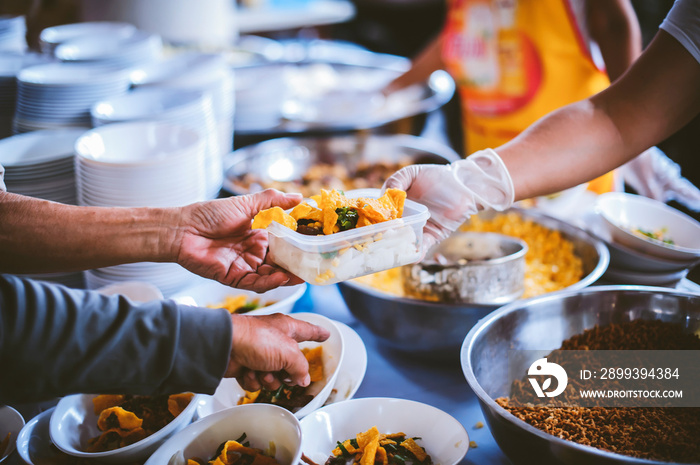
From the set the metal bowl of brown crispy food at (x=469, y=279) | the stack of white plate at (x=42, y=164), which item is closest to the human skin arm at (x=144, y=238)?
the metal bowl of brown crispy food at (x=469, y=279)

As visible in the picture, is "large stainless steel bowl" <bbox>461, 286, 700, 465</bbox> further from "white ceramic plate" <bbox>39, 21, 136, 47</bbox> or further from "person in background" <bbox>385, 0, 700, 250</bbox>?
"white ceramic plate" <bbox>39, 21, 136, 47</bbox>

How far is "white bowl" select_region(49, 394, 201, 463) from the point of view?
1.25m

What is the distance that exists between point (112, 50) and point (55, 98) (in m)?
0.96

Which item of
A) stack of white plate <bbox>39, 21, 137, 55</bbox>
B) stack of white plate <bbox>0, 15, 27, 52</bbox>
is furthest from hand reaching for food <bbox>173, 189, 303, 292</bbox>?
stack of white plate <bbox>0, 15, 27, 52</bbox>

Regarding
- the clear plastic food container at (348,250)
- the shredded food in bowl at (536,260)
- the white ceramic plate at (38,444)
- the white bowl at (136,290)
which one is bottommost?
the white ceramic plate at (38,444)

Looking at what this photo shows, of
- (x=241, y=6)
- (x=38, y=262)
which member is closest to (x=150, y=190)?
(x=38, y=262)

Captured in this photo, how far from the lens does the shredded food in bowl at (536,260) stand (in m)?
2.03

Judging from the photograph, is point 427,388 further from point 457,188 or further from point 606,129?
point 606,129

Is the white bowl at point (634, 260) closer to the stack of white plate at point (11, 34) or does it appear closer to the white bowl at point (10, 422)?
the white bowl at point (10, 422)

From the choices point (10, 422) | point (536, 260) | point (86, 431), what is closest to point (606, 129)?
point (536, 260)

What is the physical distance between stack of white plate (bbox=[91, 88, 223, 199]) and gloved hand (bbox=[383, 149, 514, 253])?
1.14 metres

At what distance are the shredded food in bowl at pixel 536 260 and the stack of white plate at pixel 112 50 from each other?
7.06 feet

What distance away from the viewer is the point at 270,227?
137 centimetres

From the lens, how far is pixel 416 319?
63.5 inches
